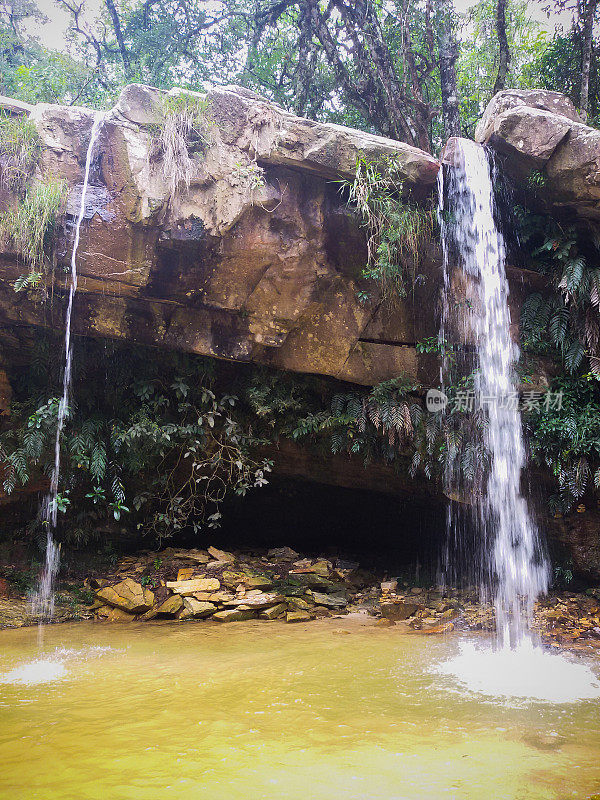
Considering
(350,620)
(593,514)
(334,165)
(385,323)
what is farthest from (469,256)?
(350,620)

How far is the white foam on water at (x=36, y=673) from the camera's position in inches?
155

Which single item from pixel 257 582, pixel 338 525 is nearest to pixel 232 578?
pixel 257 582

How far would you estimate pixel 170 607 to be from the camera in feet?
21.0

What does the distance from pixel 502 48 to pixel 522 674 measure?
1100cm

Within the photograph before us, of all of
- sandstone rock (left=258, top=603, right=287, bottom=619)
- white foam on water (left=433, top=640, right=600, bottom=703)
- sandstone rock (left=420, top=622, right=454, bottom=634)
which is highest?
white foam on water (left=433, top=640, right=600, bottom=703)

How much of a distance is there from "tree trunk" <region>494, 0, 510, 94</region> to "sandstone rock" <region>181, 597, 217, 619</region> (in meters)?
10.5

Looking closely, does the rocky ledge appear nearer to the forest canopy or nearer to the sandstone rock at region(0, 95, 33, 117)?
the sandstone rock at region(0, 95, 33, 117)

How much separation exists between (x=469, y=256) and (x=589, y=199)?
60.6 inches

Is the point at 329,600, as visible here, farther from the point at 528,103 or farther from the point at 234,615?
the point at 528,103

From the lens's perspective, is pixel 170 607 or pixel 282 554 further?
pixel 282 554

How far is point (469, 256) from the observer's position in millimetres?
7336

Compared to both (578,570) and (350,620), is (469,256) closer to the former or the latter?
(578,570)

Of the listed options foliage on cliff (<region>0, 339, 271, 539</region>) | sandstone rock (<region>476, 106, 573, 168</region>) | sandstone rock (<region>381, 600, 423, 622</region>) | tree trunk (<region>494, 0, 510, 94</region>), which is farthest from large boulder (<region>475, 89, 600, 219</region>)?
sandstone rock (<region>381, 600, 423, 622</region>)

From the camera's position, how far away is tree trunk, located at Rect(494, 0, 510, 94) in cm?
991
